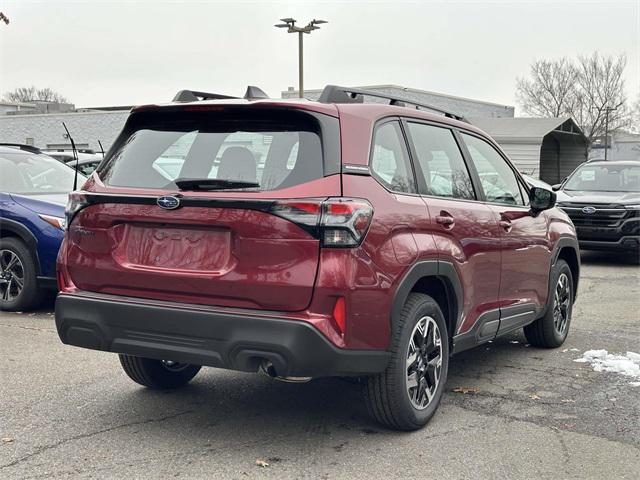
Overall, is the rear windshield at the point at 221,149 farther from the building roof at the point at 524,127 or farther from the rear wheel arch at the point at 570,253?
the building roof at the point at 524,127

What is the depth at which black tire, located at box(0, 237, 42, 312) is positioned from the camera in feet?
25.8

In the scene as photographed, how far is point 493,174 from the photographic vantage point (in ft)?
19.4

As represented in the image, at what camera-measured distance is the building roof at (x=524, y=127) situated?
38094 millimetres

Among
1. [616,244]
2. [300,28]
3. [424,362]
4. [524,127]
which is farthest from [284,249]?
[524,127]

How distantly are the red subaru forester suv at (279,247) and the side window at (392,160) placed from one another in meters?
0.01

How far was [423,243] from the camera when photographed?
4.47m

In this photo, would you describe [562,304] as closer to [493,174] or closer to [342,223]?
[493,174]

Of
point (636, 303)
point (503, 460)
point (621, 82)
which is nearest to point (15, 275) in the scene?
point (503, 460)

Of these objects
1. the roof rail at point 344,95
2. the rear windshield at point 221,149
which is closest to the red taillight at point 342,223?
the rear windshield at point 221,149

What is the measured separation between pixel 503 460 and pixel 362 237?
1355mm

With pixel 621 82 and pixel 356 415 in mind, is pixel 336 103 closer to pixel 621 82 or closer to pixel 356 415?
pixel 356 415

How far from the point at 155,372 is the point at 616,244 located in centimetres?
913

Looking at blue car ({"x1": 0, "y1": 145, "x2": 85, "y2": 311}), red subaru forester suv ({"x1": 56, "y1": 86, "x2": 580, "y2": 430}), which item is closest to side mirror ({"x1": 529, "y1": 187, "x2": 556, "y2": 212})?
red subaru forester suv ({"x1": 56, "y1": 86, "x2": 580, "y2": 430})

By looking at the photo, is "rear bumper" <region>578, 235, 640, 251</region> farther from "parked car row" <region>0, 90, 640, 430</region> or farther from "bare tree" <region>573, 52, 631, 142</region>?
"bare tree" <region>573, 52, 631, 142</region>
